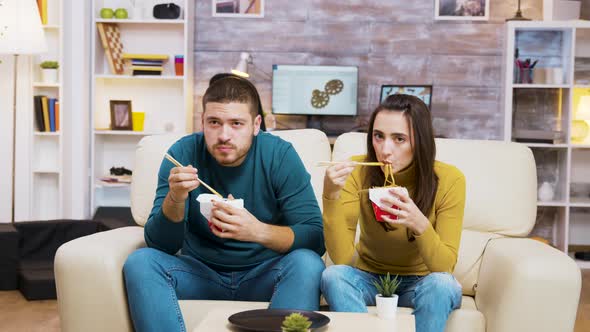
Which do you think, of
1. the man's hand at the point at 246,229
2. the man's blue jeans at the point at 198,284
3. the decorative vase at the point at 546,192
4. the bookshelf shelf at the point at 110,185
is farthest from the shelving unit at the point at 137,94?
the man's hand at the point at 246,229

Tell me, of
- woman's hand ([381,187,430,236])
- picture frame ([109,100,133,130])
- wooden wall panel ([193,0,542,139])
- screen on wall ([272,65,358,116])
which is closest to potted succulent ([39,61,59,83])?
picture frame ([109,100,133,130])

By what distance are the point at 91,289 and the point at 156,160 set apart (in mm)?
683

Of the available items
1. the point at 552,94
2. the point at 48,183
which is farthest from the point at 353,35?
the point at 48,183

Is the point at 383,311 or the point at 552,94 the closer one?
the point at 383,311

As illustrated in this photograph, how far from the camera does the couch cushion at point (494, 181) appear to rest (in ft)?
9.40

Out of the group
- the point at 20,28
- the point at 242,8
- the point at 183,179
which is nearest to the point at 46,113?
the point at 20,28

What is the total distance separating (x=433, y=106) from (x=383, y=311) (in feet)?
13.4

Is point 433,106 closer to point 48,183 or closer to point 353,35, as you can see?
point 353,35

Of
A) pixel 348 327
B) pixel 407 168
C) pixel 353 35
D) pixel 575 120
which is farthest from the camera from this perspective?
pixel 353 35

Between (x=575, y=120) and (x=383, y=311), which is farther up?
(x=575, y=120)

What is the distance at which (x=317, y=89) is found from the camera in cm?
580

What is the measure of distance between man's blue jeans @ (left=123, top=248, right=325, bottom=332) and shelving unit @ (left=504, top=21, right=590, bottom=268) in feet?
11.2

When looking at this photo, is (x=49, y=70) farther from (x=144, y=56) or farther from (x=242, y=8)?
(x=242, y=8)

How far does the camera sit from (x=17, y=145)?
5.61 meters
